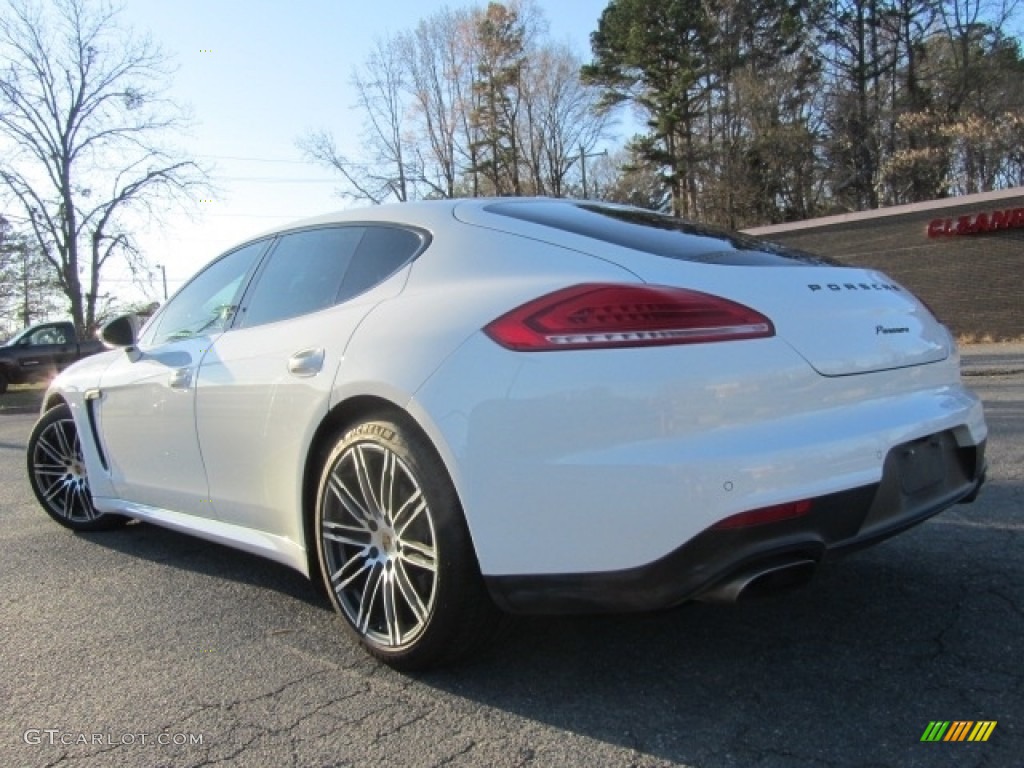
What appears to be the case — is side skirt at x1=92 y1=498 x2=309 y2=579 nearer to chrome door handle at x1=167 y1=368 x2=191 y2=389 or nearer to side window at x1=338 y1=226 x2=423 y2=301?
chrome door handle at x1=167 y1=368 x2=191 y2=389

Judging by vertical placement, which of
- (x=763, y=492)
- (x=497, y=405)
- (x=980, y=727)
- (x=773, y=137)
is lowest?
(x=980, y=727)

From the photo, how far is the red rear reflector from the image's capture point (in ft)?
6.98

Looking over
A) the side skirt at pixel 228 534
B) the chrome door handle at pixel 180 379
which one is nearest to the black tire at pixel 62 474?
the side skirt at pixel 228 534

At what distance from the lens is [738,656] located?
266 centimetres

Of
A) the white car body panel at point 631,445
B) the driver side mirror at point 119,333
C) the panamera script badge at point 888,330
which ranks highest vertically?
the driver side mirror at point 119,333

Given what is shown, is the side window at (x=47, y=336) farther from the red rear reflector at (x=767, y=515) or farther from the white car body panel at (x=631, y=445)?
the red rear reflector at (x=767, y=515)

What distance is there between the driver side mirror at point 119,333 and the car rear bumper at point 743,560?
9.02 feet

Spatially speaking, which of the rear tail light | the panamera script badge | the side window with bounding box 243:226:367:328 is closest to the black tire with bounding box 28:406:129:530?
the side window with bounding box 243:226:367:328

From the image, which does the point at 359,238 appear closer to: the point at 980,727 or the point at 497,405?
the point at 497,405

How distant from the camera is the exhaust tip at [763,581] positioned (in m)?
2.16

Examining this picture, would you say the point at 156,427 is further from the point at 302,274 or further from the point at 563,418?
the point at 563,418

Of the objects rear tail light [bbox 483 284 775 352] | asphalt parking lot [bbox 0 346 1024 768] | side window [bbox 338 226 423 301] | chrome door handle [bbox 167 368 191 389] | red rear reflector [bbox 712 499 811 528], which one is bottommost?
asphalt parking lot [bbox 0 346 1024 768]

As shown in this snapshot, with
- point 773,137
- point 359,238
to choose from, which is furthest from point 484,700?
point 773,137

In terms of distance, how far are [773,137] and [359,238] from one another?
36538 mm
